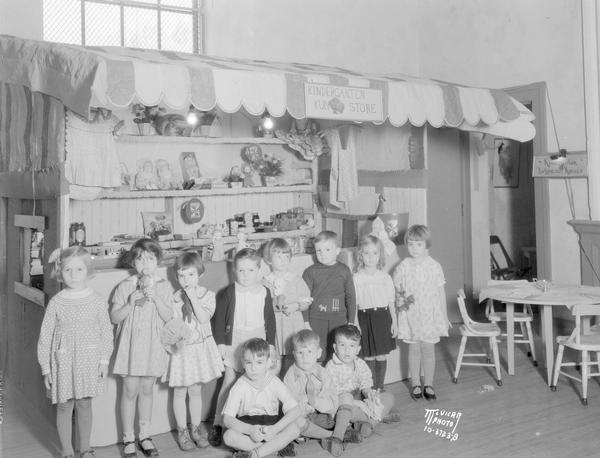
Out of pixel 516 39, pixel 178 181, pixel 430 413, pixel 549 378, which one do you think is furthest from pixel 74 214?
pixel 516 39

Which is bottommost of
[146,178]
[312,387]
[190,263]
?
[312,387]

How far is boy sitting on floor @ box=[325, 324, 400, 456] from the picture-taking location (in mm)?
4594

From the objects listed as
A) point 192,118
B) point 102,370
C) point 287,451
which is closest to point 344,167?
point 192,118

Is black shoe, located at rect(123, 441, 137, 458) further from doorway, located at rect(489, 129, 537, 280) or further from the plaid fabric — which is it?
doorway, located at rect(489, 129, 537, 280)

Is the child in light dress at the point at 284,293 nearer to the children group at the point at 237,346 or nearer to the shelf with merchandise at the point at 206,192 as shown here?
the children group at the point at 237,346

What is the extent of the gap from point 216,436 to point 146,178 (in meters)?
2.56

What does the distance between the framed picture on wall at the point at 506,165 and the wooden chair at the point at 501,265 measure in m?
0.81

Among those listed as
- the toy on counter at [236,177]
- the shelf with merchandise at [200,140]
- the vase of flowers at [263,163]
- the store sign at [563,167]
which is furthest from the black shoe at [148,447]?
the store sign at [563,167]

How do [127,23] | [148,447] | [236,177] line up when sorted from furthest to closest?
1. [127,23]
2. [236,177]
3. [148,447]

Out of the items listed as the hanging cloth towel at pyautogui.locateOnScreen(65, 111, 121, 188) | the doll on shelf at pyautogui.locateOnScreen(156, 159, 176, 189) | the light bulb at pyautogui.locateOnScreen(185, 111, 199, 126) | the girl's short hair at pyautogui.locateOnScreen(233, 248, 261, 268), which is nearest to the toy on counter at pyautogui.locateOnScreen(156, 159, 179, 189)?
the doll on shelf at pyautogui.locateOnScreen(156, 159, 176, 189)

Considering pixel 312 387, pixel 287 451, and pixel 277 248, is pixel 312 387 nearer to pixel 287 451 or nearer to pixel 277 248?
pixel 287 451

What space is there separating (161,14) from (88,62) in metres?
3.71

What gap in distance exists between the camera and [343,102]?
17.1ft

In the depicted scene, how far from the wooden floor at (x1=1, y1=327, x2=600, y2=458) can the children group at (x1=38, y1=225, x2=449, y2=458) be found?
0.15 m
